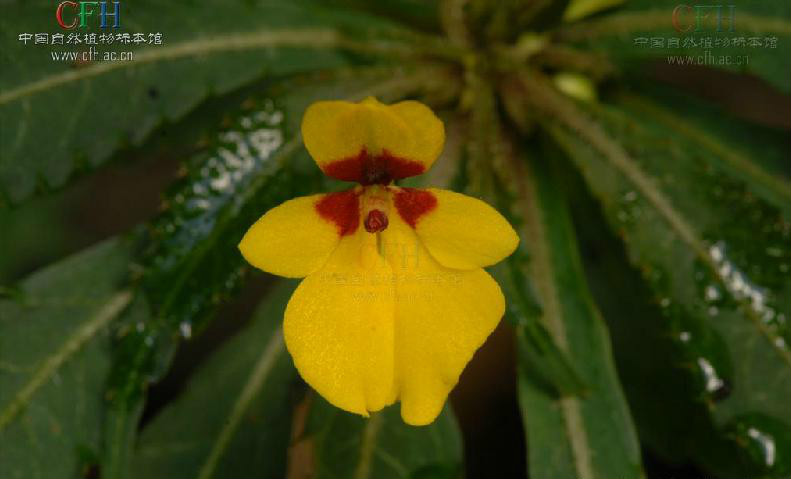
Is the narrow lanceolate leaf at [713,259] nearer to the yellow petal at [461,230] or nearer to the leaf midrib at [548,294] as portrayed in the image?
the leaf midrib at [548,294]

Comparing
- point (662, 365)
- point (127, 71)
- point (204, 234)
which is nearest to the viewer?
point (204, 234)

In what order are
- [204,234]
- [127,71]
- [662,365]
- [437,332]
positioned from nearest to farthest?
[437,332]
[204,234]
[127,71]
[662,365]

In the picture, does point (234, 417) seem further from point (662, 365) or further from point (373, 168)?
point (662, 365)

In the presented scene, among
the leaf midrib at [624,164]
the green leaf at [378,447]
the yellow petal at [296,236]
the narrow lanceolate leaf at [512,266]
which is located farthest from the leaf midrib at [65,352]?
the leaf midrib at [624,164]

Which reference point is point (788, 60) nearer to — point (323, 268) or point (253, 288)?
point (323, 268)

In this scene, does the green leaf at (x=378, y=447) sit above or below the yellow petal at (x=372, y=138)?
below

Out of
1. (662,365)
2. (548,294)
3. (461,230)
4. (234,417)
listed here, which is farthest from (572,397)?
(234,417)
